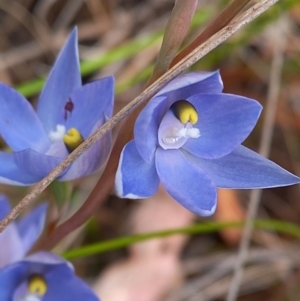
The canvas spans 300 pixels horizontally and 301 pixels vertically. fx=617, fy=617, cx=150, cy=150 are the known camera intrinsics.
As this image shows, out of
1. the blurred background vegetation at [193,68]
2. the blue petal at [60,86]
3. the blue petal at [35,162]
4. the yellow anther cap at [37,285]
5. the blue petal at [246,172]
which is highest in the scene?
the blurred background vegetation at [193,68]

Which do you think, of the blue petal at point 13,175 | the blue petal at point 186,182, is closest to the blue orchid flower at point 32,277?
the blue petal at point 13,175

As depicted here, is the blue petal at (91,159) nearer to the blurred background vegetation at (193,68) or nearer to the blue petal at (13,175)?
the blue petal at (13,175)

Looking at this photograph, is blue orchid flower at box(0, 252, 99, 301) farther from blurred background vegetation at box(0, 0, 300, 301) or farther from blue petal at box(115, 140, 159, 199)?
blurred background vegetation at box(0, 0, 300, 301)

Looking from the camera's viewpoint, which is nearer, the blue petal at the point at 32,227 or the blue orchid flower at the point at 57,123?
the blue orchid flower at the point at 57,123

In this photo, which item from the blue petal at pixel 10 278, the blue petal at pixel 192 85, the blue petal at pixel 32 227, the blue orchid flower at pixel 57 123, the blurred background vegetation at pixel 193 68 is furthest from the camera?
the blurred background vegetation at pixel 193 68

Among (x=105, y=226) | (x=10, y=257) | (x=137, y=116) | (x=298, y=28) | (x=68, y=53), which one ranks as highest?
(x=298, y=28)

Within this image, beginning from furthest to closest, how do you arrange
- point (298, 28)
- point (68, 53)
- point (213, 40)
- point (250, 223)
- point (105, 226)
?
point (298, 28)
point (105, 226)
point (250, 223)
point (68, 53)
point (213, 40)

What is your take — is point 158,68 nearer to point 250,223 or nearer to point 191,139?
point 191,139

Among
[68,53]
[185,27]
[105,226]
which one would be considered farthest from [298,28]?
[185,27]
